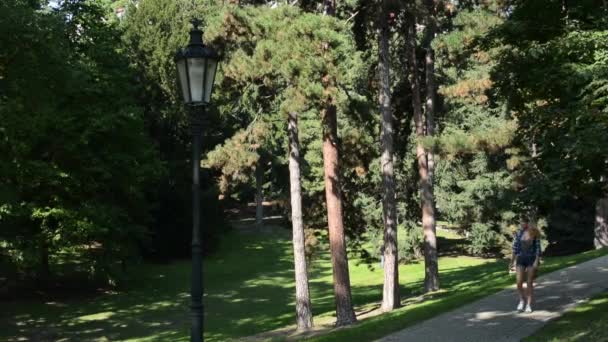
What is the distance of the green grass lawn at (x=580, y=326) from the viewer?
8055 mm

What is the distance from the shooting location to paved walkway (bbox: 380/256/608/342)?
30.6ft

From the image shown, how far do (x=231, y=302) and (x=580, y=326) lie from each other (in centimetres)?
2212

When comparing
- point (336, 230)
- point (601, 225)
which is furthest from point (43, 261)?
point (601, 225)

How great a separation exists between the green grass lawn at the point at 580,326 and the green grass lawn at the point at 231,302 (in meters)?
2.55

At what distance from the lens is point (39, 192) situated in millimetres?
26469

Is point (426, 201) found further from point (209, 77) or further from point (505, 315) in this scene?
point (209, 77)

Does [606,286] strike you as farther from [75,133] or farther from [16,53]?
[75,133]

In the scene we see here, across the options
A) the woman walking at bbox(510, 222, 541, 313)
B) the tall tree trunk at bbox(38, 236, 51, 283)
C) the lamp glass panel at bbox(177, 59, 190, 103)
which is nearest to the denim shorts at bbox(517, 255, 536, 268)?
the woman walking at bbox(510, 222, 541, 313)

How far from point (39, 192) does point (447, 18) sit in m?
17.3

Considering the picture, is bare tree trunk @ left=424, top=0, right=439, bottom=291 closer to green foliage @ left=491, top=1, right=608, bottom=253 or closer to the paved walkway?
the paved walkway

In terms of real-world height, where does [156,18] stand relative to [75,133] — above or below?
above

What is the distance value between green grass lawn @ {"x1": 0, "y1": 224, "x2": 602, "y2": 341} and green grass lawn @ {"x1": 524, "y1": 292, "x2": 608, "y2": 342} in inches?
100

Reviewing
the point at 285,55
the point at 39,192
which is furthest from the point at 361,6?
the point at 39,192

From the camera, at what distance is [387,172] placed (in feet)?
64.6
